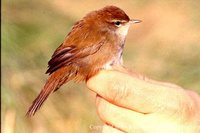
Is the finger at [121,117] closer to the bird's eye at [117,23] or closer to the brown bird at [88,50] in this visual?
the brown bird at [88,50]

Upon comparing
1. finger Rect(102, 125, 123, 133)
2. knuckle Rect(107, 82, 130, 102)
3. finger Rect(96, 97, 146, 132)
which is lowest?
finger Rect(102, 125, 123, 133)

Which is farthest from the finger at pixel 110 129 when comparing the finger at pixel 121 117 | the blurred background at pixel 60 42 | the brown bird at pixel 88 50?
the blurred background at pixel 60 42

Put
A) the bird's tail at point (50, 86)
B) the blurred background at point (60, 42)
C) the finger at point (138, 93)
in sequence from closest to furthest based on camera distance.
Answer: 1. the finger at point (138, 93)
2. the bird's tail at point (50, 86)
3. the blurred background at point (60, 42)

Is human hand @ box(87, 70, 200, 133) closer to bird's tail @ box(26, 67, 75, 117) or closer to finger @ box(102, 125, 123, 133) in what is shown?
finger @ box(102, 125, 123, 133)

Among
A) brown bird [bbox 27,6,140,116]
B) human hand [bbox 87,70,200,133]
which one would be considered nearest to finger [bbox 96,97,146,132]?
human hand [bbox 87,70,200,133]

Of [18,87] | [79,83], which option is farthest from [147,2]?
[18,87]

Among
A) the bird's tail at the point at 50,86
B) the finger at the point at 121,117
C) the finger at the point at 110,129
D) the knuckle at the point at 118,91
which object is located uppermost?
the knuckle at the point at 118,91

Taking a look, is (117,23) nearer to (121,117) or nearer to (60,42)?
(60,42)
